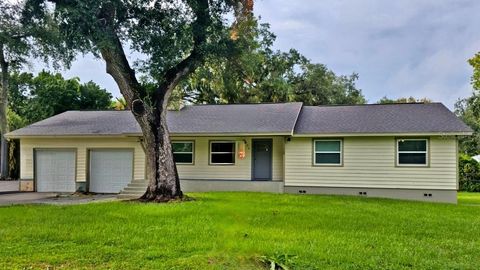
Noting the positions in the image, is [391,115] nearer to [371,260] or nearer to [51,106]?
[371,260]

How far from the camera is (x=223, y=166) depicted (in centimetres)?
1722

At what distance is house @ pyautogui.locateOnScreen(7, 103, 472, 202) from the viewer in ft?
49.7

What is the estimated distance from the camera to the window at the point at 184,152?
17.6m

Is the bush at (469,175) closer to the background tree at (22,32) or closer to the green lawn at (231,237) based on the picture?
the green lawn at (231,237)

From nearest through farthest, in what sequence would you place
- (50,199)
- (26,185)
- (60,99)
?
(50,199) → (26,185) → (60,99)

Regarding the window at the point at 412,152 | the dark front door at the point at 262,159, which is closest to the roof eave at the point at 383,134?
the window at the point at 412,152

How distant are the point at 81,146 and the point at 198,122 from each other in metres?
5.31

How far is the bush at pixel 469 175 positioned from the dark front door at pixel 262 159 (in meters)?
13.8

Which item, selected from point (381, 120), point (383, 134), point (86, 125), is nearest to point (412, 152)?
point (383, 134)

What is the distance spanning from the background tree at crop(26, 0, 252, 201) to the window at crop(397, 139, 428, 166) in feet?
24.4

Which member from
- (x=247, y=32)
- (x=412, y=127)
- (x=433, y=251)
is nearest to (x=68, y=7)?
(x=247, y=32)

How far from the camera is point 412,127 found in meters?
15.2

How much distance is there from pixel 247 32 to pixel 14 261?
10297mm

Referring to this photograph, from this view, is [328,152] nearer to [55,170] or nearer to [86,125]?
[86,125]
